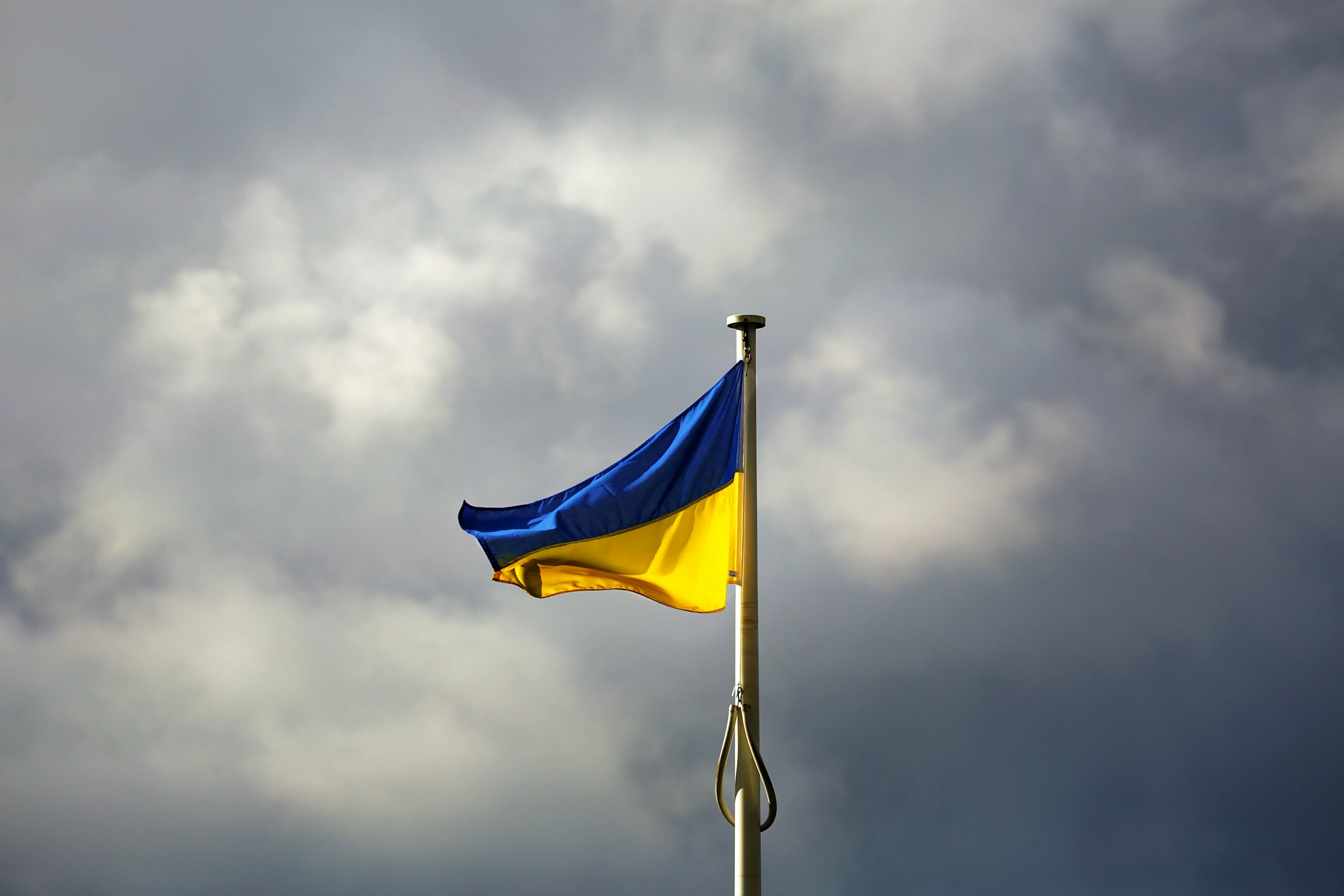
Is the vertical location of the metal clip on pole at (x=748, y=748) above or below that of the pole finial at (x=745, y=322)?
below

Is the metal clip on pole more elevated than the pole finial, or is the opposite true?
the pole finial

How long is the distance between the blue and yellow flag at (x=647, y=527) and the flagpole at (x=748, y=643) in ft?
1.80

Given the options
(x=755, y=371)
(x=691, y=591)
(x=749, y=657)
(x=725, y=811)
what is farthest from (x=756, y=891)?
(x=755, y=371)

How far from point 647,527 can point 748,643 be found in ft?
12.0

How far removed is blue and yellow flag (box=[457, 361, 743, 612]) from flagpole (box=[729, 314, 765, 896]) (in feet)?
1.80

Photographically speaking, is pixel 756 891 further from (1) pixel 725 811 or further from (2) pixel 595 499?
(2) pixel 595 499

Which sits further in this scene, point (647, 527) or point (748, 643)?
point (647, 527)

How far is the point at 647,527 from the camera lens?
85.3ft

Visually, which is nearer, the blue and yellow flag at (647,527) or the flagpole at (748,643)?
the flagpole at (748,643)

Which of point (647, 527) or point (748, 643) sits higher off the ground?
point (647, 527)

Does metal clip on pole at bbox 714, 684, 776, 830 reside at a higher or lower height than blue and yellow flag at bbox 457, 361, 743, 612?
lower

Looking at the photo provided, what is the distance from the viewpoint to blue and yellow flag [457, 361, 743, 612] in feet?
84.2

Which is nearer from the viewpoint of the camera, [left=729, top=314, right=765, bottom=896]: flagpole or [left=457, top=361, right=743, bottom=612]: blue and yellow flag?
[left=729, top=314, right=765, bottom=896]: flagpole

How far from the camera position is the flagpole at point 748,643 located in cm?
2234
